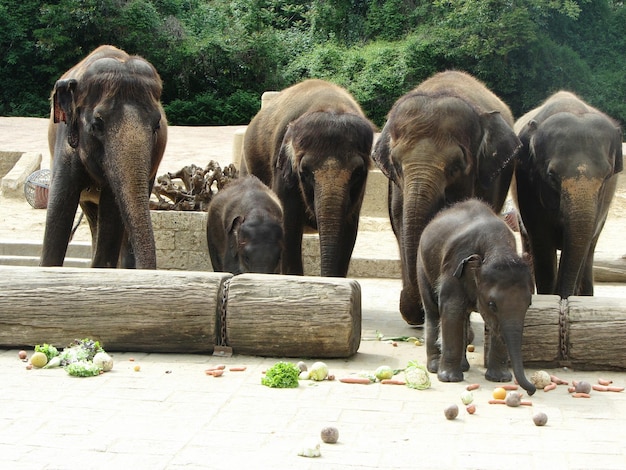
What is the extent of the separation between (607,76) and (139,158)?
859 inches

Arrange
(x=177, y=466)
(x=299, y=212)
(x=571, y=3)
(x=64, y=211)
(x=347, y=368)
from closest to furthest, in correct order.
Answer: (x=177, y=466)
(x=347, y=368)
(x=64, y=211)
(x=299, y=212)
(x=571, y=3)

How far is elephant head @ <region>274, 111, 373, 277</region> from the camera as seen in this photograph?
25.9 ft

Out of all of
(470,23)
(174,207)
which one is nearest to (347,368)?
(174,207)

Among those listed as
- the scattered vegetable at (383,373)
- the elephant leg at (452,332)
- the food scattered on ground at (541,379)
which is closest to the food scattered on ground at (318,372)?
the scattered vegetable at (383,373)

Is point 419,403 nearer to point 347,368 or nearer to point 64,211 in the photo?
point 347,368

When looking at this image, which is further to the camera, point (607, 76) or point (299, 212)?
point (607, 76)

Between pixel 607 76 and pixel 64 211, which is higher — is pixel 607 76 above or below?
below

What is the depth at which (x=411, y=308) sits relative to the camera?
26.1 ft

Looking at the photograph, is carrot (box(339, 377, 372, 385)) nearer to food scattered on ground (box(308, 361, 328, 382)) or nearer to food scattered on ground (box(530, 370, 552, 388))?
food scattered on ground (box(308, 361, 328, 382))

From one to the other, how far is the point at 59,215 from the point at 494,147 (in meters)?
3.32

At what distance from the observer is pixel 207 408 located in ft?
18.2

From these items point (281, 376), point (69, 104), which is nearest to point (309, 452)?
point (281, 376)

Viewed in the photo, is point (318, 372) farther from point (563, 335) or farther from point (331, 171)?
point (331, 171)

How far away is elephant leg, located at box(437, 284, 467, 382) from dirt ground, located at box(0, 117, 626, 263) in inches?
224
